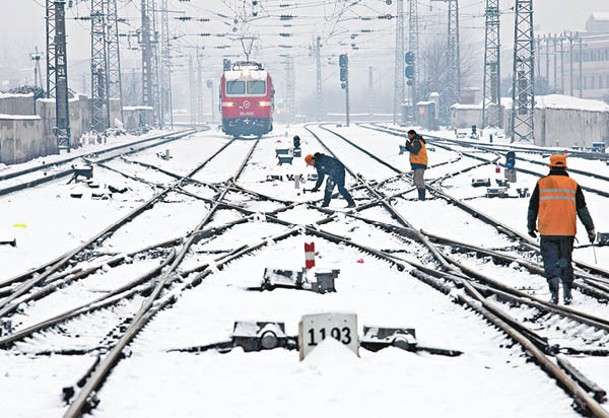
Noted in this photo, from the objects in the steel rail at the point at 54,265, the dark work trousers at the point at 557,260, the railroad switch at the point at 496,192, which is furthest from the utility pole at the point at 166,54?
the dark work trousers at the point at 557,260

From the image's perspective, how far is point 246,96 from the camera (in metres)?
47.3

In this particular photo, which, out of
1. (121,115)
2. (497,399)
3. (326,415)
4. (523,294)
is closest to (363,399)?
(326,415)

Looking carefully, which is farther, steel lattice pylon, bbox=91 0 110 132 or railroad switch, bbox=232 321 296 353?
steel lattice pylon, bbox=91 0 110 132

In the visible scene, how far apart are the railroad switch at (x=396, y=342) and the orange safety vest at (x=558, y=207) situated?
2.44 m

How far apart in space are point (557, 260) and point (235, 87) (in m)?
39.1

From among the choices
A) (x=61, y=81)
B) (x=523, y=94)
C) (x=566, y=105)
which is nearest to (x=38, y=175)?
(x=61, y=81)

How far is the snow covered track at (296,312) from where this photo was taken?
6426 mm

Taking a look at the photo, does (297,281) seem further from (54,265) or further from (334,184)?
(334,184)

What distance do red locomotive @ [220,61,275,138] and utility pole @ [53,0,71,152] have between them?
9395 millimetres

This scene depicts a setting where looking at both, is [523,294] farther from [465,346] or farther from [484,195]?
[484,195]

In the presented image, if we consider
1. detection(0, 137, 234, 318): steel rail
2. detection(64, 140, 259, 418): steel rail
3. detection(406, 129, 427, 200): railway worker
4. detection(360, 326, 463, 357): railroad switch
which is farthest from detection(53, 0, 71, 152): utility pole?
detection(360, 326, 463, 357): railroad switch

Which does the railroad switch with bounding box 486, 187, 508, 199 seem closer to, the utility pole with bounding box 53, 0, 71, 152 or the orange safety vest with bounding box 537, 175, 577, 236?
the orange safety vest with bounding box 537, 175, 577, 236

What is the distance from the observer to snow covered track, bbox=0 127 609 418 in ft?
21.1

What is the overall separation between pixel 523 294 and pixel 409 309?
112 centimetres
